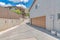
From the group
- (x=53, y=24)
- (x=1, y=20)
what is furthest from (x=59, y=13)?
(x=1, y=20)

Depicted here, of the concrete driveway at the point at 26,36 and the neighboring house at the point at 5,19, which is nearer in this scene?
the concrete driveway at the point at 26,36

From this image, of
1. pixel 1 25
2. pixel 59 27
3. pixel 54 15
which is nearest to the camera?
pixel 59 27

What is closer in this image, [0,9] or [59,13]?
[59,13]

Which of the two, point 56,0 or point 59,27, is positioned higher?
point 56,0

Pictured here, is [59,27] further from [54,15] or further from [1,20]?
[1,20]

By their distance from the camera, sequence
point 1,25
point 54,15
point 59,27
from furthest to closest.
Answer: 1. point 1,25
2. point 54,15
3. point 59,27

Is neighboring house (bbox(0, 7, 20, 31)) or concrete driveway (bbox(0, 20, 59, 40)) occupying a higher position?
neighboring house (bbox(0, 7, 20, 31))

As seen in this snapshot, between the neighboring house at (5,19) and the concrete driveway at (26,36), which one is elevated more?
the neighboring house at (5,19)

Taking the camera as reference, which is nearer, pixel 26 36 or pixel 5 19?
pixel 26 36

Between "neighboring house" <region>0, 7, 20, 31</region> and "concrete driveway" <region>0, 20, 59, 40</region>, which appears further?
"neighboring house" <region>0, 7, 20, 31</region>

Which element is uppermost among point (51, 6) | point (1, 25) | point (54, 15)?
point (51, 6)

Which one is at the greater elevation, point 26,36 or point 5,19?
point 5,19

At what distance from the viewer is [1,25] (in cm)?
1920

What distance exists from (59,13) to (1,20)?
27.1ft
